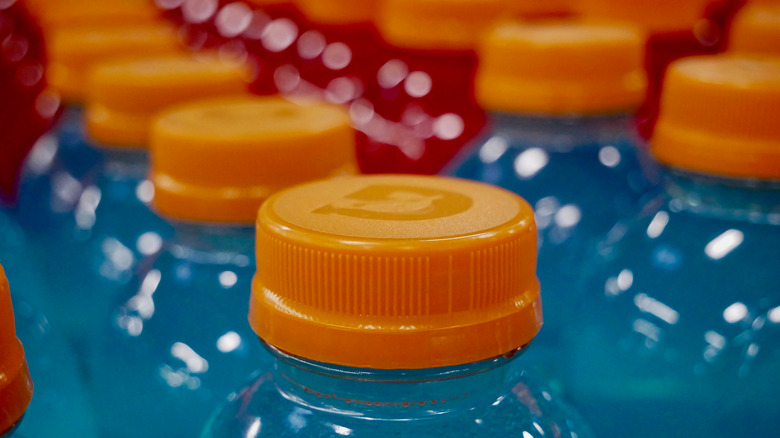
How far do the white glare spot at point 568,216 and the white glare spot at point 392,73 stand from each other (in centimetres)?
45

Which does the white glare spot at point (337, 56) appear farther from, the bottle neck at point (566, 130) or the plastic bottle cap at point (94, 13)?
the bottle neck at point (566, 130)

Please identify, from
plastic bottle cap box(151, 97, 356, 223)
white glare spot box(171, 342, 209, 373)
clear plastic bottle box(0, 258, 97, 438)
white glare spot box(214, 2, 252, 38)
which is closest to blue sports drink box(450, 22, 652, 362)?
plastic bottle cap box(151, 97, 356, 223)

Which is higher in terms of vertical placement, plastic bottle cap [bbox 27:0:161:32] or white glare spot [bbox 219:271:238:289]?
white glare spot [bbox 219:271:238:289]

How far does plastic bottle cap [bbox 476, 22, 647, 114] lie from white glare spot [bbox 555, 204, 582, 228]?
12cm

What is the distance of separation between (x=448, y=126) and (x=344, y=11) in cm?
30

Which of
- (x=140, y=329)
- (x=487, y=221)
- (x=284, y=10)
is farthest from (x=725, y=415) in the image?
(x=284, y=10)

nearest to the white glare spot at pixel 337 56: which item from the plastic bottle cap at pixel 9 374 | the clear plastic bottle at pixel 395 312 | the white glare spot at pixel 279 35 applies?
the white glare spot at pixel 279 35

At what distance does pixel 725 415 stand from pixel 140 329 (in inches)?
20.0

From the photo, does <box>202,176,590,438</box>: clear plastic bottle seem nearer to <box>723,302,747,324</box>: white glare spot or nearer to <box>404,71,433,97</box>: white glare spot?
<box>723,302,747,324</box>: white glare spot

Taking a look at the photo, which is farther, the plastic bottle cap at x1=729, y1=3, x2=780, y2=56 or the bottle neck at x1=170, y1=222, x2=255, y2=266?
the plastic bottle cap at x1=729, y1=3, x2=780, y2=56

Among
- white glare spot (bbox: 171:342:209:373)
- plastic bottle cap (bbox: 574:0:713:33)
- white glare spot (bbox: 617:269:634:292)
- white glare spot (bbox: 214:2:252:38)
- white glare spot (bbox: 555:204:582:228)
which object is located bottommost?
white glare spot (bbox: 214:2:252:38)

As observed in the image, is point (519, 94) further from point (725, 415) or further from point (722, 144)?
point (725, 415)

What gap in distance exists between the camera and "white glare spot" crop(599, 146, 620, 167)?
917 mm

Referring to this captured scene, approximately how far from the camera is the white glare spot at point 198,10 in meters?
1.93
